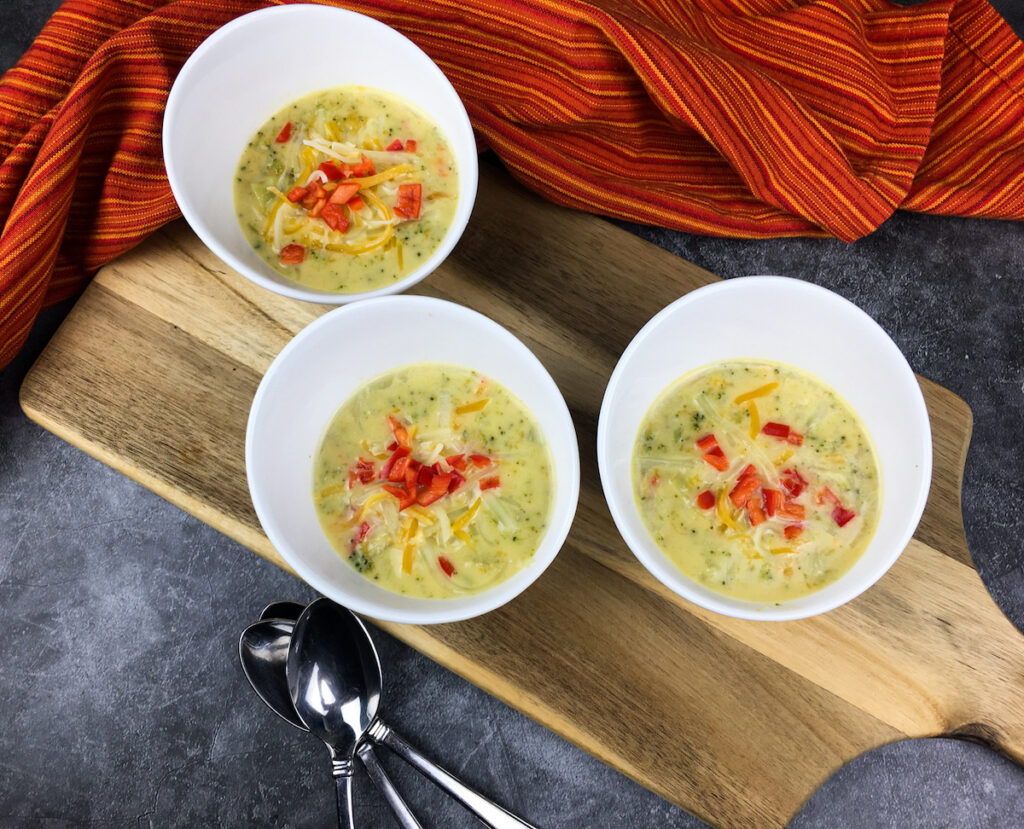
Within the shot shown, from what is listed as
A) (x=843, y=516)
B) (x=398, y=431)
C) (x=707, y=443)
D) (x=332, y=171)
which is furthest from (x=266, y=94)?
(x=843, y=516)

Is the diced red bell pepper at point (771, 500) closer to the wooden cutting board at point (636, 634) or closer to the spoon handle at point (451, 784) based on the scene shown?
the wooden cutting board at point (636, 634)

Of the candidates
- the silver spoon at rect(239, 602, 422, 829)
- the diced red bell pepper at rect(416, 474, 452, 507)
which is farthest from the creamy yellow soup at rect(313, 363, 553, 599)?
the silver spoon at rect(239, 602, 422, 829)

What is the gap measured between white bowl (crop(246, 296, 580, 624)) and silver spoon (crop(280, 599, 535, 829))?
42 centimetres

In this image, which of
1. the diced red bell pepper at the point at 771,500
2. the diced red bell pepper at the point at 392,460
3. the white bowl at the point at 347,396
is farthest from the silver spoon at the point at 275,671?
the diced red bell pepper at the point at 771,500

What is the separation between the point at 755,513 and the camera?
2023mm

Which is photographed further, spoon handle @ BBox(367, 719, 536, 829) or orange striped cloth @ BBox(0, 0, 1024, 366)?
spoon handle @ BBox(367, 719, 536, 829)

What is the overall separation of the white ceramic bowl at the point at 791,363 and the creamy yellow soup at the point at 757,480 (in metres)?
0.04

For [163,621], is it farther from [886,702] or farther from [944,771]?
[944,771]

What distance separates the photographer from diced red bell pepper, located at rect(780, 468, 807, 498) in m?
2.06

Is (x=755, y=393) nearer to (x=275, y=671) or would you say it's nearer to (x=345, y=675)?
(x=345, y=675)

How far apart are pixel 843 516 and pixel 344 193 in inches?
59.9

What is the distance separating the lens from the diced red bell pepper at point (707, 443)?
207cm

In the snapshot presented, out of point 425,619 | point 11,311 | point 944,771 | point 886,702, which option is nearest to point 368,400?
point 425,619

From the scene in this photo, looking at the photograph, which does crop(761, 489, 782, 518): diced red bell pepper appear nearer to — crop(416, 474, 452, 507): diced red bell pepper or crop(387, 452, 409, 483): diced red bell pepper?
crop(416, 474, 452, 507): diced red bell pepper
